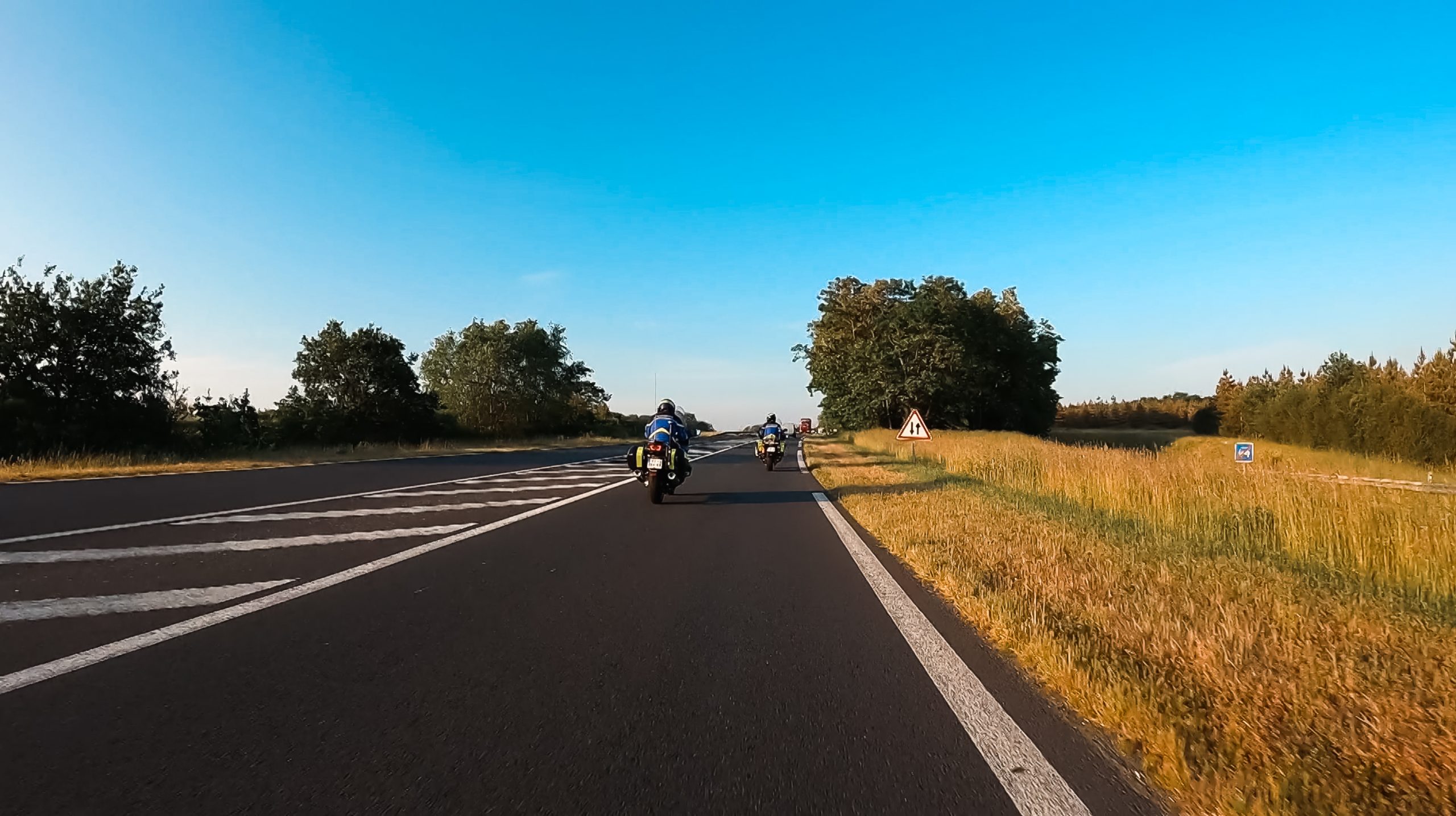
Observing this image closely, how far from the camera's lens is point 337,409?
46.2 m

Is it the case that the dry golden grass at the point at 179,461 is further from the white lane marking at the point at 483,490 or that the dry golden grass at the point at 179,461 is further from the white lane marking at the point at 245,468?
the white lane marking at the point at 483,490

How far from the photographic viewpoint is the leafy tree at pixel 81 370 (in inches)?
1069

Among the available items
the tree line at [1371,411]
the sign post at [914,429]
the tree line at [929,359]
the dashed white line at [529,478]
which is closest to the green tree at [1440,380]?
the tree line at [1371,411]

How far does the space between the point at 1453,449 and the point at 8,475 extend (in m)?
54.1

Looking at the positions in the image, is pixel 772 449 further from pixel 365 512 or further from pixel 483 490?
pixel 365 512

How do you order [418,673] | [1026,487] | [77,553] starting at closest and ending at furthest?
1. [418,673]
2. [77,553]
3. [1026,487]

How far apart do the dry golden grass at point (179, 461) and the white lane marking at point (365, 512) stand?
11106mm

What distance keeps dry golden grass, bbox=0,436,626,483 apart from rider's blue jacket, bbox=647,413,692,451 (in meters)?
14.4

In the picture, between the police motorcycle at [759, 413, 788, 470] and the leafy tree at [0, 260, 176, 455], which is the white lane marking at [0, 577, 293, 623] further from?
the leafy tree at [0, 260, 176, 455]

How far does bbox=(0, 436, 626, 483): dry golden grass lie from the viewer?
1883cm

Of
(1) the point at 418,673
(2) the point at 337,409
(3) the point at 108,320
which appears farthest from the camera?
(2) the point at 337,409

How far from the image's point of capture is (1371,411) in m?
43.7

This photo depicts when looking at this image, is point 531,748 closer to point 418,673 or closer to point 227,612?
point 418,673

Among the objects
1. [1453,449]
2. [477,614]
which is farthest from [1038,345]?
[477,614]
